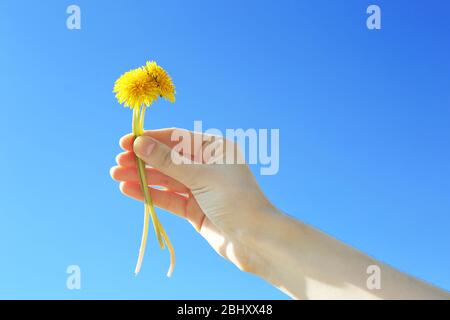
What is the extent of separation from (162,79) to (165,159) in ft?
2.04

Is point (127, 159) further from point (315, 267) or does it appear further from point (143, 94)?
point (315, 267)

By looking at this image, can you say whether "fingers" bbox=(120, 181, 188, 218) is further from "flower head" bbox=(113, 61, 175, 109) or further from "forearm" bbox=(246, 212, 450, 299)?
"forearm" bbox=(246, 212, 450, 299)

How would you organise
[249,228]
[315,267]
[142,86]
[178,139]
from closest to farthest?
[315,267], [249,228], [142,86], [178,139]

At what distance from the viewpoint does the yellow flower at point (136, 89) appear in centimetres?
322

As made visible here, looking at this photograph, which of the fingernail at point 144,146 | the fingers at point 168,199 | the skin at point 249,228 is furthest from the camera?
the fingers at point 168,199

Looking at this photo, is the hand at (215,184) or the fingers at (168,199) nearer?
the hand at (215,184)

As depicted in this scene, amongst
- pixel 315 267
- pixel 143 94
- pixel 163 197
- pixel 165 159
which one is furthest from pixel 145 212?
pixel 315 267

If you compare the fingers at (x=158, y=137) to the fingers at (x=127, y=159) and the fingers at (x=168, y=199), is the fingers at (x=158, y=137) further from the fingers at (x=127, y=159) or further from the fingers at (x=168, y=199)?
the fingers at (x=168, y=199)

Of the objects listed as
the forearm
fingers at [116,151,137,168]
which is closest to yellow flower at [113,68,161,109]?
fingers at [116,151,137,168]

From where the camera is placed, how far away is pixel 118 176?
3.53 m

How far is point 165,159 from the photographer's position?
10.1ft

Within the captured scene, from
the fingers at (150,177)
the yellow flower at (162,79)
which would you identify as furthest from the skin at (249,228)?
the yellow flower at (162,79)

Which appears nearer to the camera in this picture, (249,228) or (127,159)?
(249,228)

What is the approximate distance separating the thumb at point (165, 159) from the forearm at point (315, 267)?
22.1 inches
